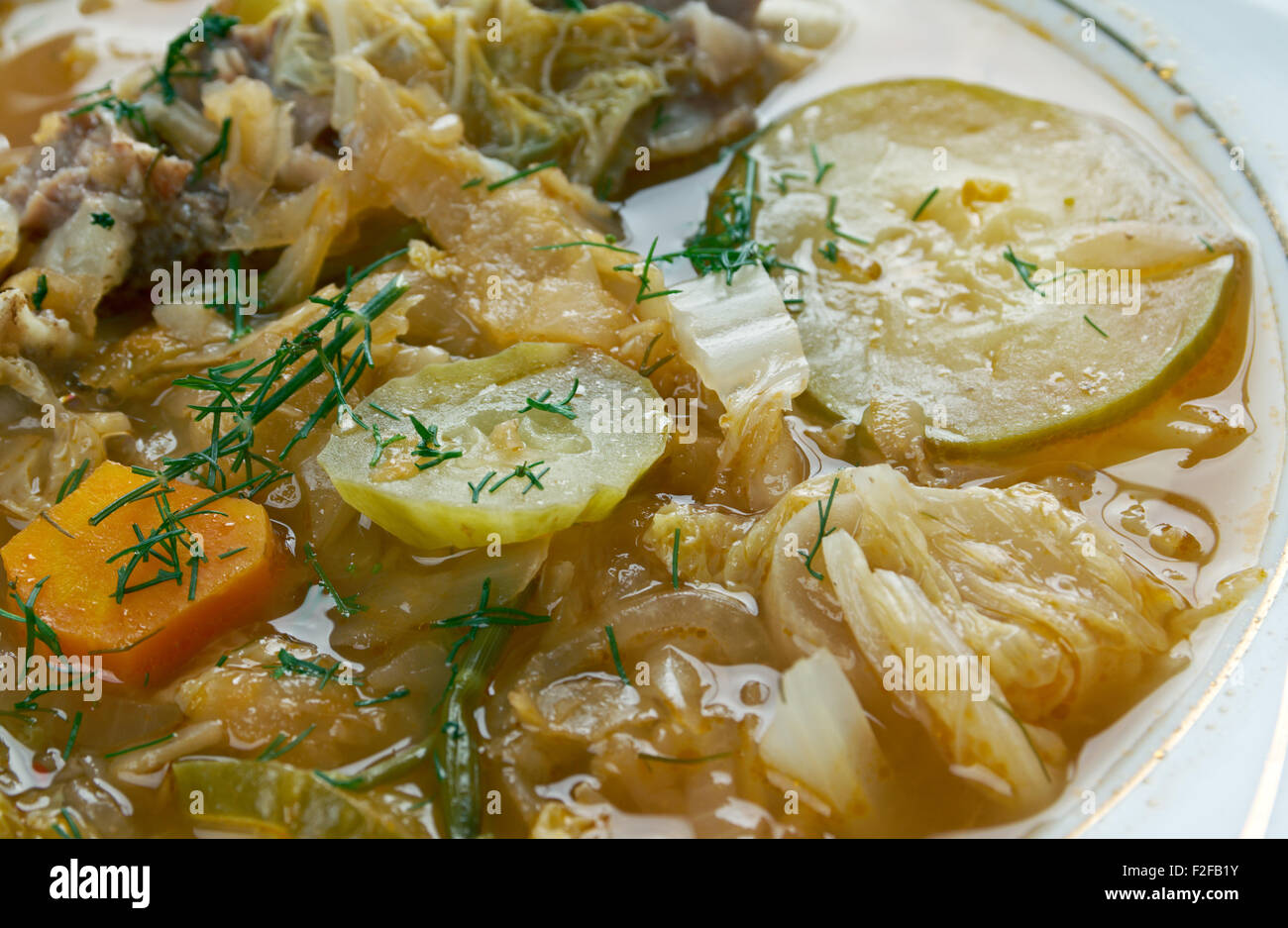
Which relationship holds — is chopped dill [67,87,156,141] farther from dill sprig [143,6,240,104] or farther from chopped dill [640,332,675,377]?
chopped dill [640,332,675,377]

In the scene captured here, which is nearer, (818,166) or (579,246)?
(579,246)

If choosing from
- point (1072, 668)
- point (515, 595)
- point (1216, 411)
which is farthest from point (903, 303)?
point (515, 595)

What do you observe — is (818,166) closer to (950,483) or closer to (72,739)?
(950,483)

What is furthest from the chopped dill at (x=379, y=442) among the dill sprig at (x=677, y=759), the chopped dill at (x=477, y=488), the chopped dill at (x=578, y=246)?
the dill sprig at (x=677, y=759)

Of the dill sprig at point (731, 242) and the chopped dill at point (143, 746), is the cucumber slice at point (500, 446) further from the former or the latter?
the chopped dill at point (143, 746)

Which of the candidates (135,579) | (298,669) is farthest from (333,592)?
(135,579)

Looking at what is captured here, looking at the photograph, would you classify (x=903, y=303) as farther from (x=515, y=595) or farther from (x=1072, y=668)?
(x=515, y=595)

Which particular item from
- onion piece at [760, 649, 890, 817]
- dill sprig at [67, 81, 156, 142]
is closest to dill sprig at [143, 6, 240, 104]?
dill sprig at [67, 81, 156, 142]
